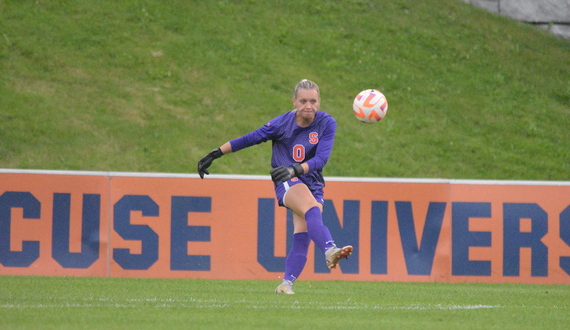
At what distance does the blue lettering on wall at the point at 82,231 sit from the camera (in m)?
10.8

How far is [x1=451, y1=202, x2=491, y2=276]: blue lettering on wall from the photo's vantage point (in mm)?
11211

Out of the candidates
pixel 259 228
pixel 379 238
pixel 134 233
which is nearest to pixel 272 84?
pixel 259 228

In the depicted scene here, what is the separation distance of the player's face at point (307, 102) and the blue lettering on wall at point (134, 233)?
429 centimetres

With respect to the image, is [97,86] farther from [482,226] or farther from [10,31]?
[482,226]

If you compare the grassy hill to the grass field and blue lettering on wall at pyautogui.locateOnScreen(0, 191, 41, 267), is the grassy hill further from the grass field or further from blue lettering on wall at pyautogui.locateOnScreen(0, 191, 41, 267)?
blue lettering on wall at pyautogui.locateOnScreen(0, 191, 41, 267)

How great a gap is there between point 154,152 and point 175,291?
6.91 m

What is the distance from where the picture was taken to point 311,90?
7.22 meters

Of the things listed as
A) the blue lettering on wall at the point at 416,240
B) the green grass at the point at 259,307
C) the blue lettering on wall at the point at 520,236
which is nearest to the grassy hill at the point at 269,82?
the blue lettering on wall at the point at 416,240

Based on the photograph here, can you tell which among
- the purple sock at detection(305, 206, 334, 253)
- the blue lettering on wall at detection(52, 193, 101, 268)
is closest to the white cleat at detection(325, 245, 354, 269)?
the purple sock at detection(305, 206, 334, 253)

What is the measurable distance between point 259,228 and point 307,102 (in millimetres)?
4139

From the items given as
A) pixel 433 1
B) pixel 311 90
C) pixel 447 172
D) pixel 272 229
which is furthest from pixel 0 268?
pixel 433 1

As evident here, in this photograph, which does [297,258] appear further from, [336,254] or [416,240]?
[416,240]

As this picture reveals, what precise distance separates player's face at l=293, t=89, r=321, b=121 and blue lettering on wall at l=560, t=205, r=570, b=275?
543 cm

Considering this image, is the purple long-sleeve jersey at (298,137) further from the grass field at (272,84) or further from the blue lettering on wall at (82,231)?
the blue lettering on wall at (82,231)
